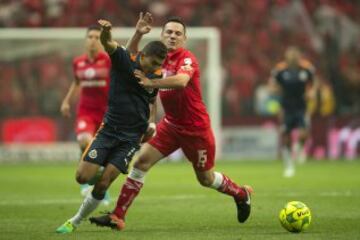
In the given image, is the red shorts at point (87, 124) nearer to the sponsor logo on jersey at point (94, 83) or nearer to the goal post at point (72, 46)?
the sponsor logo on jersey at point (94, 83)

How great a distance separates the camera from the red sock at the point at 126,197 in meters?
9.38

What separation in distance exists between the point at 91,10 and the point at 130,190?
53.0ft

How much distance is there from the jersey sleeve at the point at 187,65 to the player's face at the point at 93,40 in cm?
380

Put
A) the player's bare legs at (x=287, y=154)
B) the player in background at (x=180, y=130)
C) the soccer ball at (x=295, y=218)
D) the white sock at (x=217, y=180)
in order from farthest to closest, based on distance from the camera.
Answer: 1. the player's bare legs at (x=287, y=154)
2. the white sock at (x=217, y=180)
3. the player in background at (x=180, y=130)
4. the soccer ball at (x=295, y=218)

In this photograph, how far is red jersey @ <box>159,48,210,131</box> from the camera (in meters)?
9.66

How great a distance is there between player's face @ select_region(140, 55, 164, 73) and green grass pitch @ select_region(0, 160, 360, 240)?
1675 millimetres

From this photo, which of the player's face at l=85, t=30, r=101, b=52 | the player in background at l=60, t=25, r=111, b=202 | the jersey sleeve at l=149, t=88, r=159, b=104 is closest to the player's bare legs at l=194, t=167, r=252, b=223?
the jersey sleeve at l=149, t=88, r=159, b=104

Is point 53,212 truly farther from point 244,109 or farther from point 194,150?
point 244,109

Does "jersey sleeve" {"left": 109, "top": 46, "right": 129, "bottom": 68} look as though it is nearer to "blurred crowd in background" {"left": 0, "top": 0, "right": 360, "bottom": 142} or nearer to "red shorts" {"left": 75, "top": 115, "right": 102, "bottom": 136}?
"red shorts" {"left": 75, "top": 115, "right": 102, "bottom": 136}

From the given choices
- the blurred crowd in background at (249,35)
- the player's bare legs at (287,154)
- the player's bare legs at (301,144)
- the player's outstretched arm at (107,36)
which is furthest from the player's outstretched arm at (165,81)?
the blurred crowd in background at (249,35)

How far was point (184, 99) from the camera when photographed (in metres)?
9.81

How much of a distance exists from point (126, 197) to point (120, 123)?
81 centimetres

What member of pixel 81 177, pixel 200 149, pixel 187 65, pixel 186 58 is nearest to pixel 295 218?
pixel 200 149

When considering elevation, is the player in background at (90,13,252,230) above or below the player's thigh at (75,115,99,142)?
above
